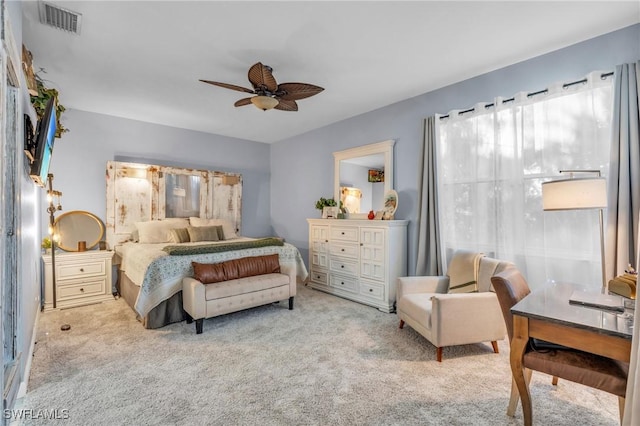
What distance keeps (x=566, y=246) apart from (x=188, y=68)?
399 cm

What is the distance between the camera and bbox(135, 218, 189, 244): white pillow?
4.35 meters

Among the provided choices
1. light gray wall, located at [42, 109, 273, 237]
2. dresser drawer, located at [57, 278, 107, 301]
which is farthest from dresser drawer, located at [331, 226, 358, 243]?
dresser drawer, located at [57, 278, 107, 301]

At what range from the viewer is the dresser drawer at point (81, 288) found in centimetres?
378

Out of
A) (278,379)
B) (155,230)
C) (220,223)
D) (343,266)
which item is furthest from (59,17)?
(343,266)

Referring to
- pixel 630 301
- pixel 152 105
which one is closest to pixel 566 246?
pixel 630 301

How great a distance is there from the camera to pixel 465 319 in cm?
250

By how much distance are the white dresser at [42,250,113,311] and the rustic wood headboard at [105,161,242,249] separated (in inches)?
20.0

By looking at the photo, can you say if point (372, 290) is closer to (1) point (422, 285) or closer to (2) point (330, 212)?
(1) point (422, 285)

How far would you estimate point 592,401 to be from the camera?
6.40ft

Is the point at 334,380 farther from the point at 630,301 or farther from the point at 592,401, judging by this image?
the point at 630,301

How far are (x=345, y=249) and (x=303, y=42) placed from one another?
265 cm

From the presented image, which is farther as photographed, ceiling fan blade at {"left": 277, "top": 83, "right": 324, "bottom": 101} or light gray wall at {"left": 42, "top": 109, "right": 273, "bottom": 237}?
light gray wall at {"left": 42, "top": 109, "right": 273, "bottom": 237}

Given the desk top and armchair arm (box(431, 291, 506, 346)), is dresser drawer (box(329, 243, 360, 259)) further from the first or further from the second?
the desk top

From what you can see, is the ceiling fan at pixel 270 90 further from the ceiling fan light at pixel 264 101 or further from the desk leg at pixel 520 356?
the desk leg at pixel 520 356
